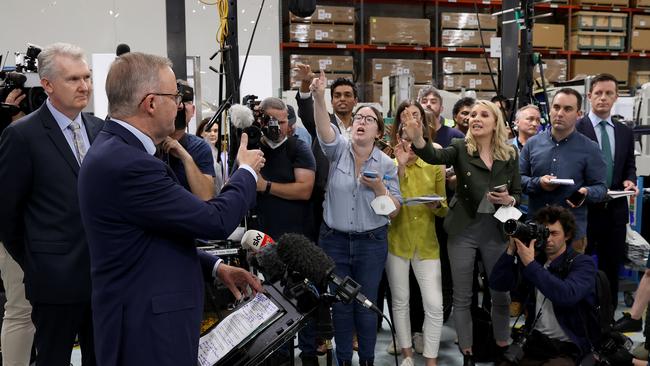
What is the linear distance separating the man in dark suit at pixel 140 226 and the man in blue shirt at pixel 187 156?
2.40 feet

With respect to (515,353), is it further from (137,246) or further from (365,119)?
(137,246)

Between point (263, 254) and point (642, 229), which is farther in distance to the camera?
point (642, 229)

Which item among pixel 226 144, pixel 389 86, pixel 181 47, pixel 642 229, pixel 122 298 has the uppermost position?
pixel 181 47

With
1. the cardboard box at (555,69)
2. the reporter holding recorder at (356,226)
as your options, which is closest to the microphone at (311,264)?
the reporter holding recorder at (356,226)

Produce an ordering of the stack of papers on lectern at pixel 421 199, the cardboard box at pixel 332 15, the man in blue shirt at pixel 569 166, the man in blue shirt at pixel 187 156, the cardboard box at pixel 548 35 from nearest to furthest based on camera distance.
→ the man in blue shirt at pixel 187 156 < the stack of papers on lectern at pixel 421 199 < the man in blue shirt at pixel 569 166 < the cardboard box at pixel 332 15 < the cardboard box at pixel 548 35

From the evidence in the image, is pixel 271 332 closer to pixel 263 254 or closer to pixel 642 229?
pixel 263 254

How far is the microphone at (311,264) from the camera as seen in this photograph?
173cm

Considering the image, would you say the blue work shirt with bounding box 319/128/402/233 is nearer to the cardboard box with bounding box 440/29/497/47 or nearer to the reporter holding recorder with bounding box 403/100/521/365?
the reporter holding recorder with bounding box 403/100/521/365

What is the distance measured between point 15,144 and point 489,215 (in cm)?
233

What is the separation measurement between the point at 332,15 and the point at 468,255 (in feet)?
18.2

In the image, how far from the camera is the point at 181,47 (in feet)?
18.4

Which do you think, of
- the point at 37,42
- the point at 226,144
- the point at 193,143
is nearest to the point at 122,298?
the point at 193,143

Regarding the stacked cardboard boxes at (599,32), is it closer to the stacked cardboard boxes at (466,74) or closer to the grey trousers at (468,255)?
the stacked cardboard boxes at (466,74)

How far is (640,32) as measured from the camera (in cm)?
929
